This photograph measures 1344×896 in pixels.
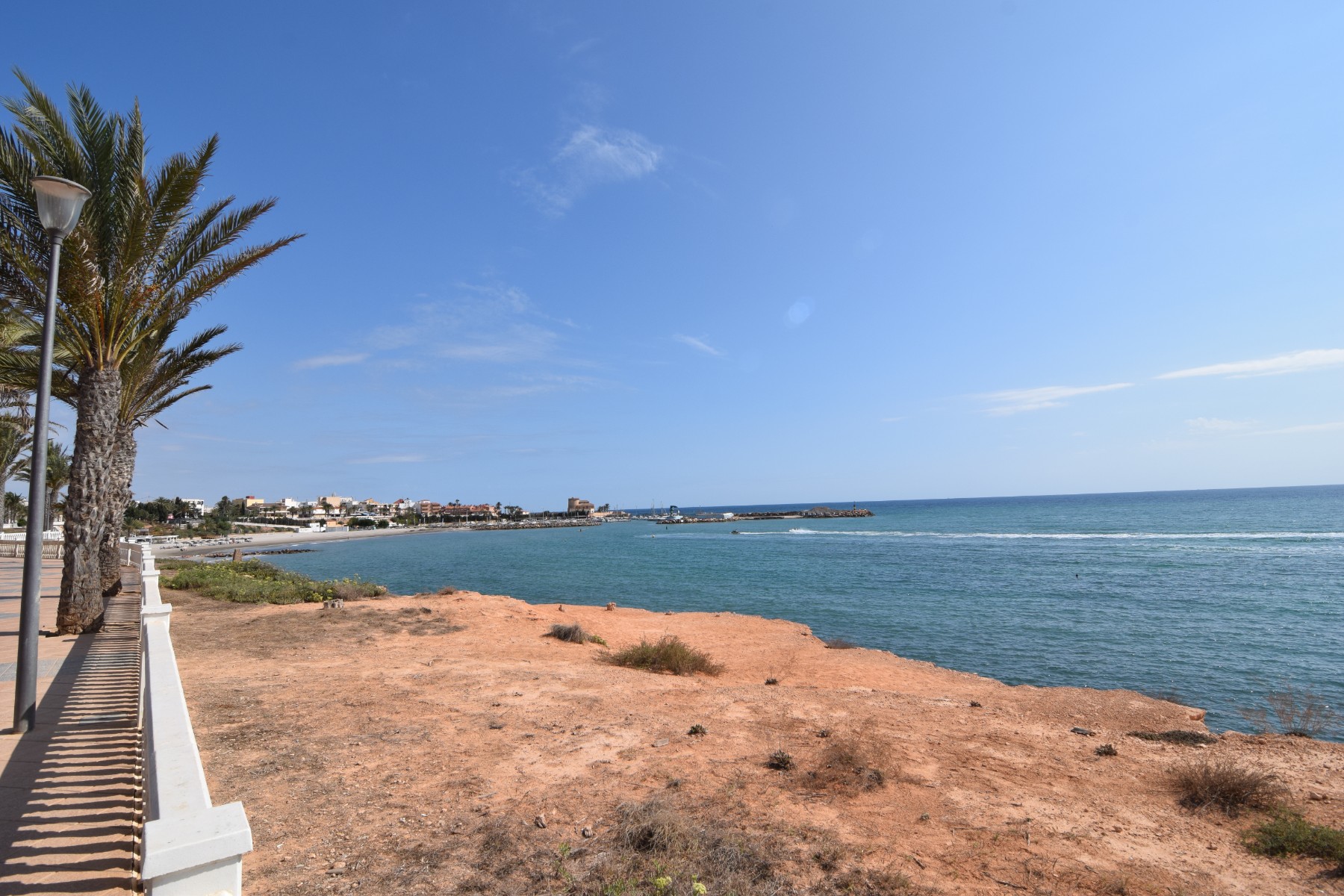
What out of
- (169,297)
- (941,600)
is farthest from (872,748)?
(941,600)

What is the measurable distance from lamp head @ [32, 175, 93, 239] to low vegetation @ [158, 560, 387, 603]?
13.5m

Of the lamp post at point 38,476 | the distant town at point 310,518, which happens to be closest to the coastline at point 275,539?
the distant town at point 310,518

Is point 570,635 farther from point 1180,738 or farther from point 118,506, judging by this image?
point 1180,738

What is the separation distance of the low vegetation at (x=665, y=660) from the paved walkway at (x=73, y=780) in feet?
24.4

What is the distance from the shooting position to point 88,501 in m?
10.3

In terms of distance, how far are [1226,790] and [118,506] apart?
17.8 metres

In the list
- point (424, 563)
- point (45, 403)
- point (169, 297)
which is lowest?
point (424, 563)

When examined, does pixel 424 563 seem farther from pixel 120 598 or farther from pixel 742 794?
pixel 742 794

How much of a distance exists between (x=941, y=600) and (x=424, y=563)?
3952 centimetres

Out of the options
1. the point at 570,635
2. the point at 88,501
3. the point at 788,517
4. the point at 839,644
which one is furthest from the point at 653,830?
the point at 788,517

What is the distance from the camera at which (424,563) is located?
50.6 m

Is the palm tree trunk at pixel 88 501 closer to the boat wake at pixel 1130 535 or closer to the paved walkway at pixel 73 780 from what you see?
the paved walkway at pixel 73 780

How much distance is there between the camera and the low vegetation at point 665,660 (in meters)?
12.0

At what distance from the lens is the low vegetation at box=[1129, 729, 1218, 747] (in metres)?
8.56
